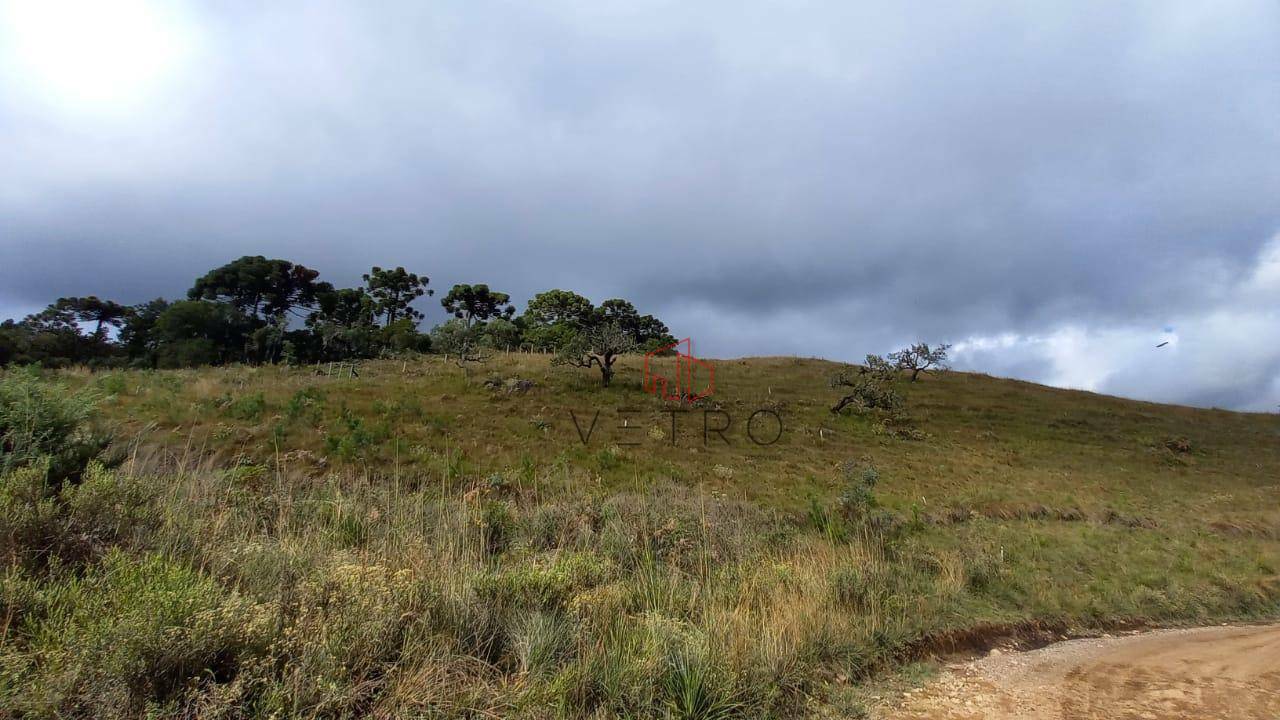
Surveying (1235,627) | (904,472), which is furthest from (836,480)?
(1235,627)

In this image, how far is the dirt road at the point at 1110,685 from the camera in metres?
4.54

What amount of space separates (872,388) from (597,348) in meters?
15.1

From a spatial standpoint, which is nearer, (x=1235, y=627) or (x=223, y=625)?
(x=223, y=625)

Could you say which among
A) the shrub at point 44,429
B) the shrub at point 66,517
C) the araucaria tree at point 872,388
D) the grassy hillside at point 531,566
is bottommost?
the grassy hillside at point 531,566

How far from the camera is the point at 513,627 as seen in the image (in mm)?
3887

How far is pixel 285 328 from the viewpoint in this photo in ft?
141

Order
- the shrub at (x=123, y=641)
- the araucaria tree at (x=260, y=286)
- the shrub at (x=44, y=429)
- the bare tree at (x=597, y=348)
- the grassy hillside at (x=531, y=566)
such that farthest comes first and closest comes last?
the araucaria tree at (x=260, y=286) < the bare tree at (x=597, y=348) < the shrub at (x=44, y=429) < the grassy hillside at (x=531, y=566) < the shrub at (x=123, y=641)

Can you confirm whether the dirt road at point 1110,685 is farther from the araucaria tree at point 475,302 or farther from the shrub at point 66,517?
the araucaria tree at point 475,302

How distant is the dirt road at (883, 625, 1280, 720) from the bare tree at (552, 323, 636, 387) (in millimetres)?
21561

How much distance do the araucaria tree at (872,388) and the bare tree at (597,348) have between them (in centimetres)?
1241

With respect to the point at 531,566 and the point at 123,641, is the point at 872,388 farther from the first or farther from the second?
the point at 123,641

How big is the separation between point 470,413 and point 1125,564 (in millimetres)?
19924

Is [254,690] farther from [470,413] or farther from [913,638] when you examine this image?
[470,413]

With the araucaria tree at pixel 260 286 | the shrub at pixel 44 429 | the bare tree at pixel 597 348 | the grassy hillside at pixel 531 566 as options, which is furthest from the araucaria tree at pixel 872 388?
the araucaria tree at pixel 260 286
